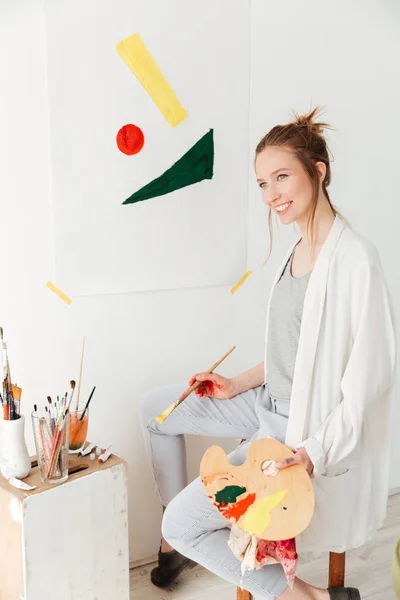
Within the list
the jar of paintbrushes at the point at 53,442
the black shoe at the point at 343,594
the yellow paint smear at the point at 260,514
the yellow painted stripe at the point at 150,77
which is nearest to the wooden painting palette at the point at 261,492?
the yellow paint smear at the point at 260,514

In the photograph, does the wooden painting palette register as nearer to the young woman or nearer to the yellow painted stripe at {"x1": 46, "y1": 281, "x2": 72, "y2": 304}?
the young woman

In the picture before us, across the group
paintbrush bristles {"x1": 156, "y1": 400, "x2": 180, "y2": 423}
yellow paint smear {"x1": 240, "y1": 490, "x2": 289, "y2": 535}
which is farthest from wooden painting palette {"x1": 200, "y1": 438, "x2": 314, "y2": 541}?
paintbrush bristles {"x1": 156, "y1": 400, "x2": 180, "y2": 423}

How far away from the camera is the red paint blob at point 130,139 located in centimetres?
159

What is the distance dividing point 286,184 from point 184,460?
0.78m

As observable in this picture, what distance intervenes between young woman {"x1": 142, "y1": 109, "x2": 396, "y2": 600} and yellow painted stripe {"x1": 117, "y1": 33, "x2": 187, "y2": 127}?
A: 1.18 feet

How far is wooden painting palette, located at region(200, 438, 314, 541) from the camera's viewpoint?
1.17 meters

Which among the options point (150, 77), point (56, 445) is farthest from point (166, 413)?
point (150, 77)

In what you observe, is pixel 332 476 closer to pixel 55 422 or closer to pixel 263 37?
pixel 55 422

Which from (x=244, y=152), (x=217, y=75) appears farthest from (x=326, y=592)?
(x=217, y=75)

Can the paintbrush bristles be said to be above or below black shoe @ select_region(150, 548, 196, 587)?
above

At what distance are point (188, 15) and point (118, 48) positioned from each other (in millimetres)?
238

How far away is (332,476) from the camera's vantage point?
1349 mm

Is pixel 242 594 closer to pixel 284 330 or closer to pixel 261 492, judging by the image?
pixel 261 492

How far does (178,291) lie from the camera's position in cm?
177
